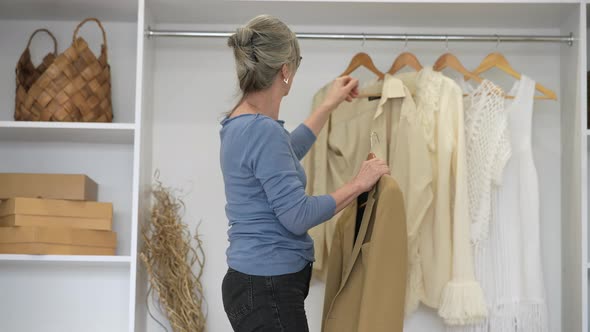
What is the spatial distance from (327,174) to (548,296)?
0.93m

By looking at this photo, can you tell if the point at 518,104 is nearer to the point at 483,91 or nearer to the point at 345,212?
the point at 483,91

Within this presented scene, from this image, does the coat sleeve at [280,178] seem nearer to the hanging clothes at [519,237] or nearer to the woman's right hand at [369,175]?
the woman's right hand at [369,175]

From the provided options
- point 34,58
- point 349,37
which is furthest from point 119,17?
point 349,37

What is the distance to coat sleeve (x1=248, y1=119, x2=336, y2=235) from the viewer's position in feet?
5.70

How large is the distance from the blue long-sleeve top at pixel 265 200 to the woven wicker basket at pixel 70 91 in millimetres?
933

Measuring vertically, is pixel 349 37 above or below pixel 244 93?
above

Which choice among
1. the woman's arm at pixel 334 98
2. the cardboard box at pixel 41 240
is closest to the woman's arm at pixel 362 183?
the woman's arm at pixel 334 98

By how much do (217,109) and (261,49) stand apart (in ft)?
3.74

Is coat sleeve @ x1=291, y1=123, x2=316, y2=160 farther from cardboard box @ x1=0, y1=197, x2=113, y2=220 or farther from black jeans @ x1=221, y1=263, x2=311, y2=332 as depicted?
cardboard box @ x1=0, y1=197, x2=113, y2=220

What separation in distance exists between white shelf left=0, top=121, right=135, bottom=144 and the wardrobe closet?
19 mm

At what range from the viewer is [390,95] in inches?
103

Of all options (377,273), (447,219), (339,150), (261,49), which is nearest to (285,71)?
(261,49)

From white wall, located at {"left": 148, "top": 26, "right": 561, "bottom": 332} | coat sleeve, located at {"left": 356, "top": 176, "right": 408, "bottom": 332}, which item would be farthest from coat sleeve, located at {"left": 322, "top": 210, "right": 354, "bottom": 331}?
white wall, located at {"left": 148, "top": 26, "right": 561, "bottom": 332}

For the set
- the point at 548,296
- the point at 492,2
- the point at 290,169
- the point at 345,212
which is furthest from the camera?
the point at 548,296
